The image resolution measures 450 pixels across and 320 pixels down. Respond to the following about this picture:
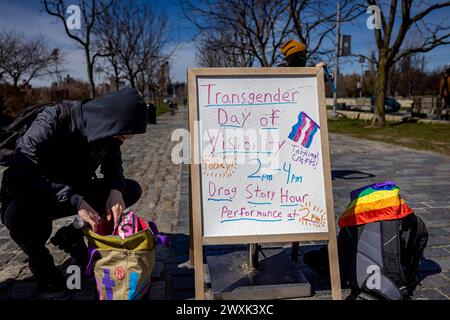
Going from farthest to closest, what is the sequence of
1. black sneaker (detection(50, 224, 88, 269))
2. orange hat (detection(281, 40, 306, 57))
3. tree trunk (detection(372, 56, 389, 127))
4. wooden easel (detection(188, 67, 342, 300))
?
tree trunk (detection(372, 56, 389, 127)), orange hat (detection(281, 40, 306, 57)), black sneaker (detection(50, 224, 88, 269)), wooden easel (detection(188, 67, 342, 300))

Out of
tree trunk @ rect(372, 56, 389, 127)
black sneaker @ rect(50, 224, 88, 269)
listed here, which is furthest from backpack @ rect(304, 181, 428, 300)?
tree trunk @ rect(372, 56, 389, 127)

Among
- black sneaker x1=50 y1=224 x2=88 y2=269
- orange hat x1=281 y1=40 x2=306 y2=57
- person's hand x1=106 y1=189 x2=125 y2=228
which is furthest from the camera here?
orange hat x1=281 y1=40 x2=306 y2=57

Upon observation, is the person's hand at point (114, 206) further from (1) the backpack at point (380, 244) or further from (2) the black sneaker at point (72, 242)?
(1) the backpack at point (380, 244)

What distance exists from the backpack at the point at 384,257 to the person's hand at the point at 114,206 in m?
1.55

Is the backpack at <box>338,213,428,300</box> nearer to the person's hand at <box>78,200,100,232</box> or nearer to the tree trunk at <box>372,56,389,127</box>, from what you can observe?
the person's hand at <box>78,200,100,232</box>

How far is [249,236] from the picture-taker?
240 centimetres

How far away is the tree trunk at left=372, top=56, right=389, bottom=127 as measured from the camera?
49.4ft

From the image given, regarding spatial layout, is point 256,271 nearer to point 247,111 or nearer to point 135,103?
point 247,111

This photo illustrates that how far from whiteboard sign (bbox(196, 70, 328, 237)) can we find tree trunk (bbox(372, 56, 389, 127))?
1403 cm

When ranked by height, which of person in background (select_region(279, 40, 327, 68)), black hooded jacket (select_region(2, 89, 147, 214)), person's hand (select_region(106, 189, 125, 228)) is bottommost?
person's hand (select_region(106, 189, 125, 228))

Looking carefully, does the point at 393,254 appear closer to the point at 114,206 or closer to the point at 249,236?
the point at 249,236

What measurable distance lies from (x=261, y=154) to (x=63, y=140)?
1.25 meters

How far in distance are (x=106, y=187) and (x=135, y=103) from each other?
836 mm

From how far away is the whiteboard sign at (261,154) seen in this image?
244 centimetres
